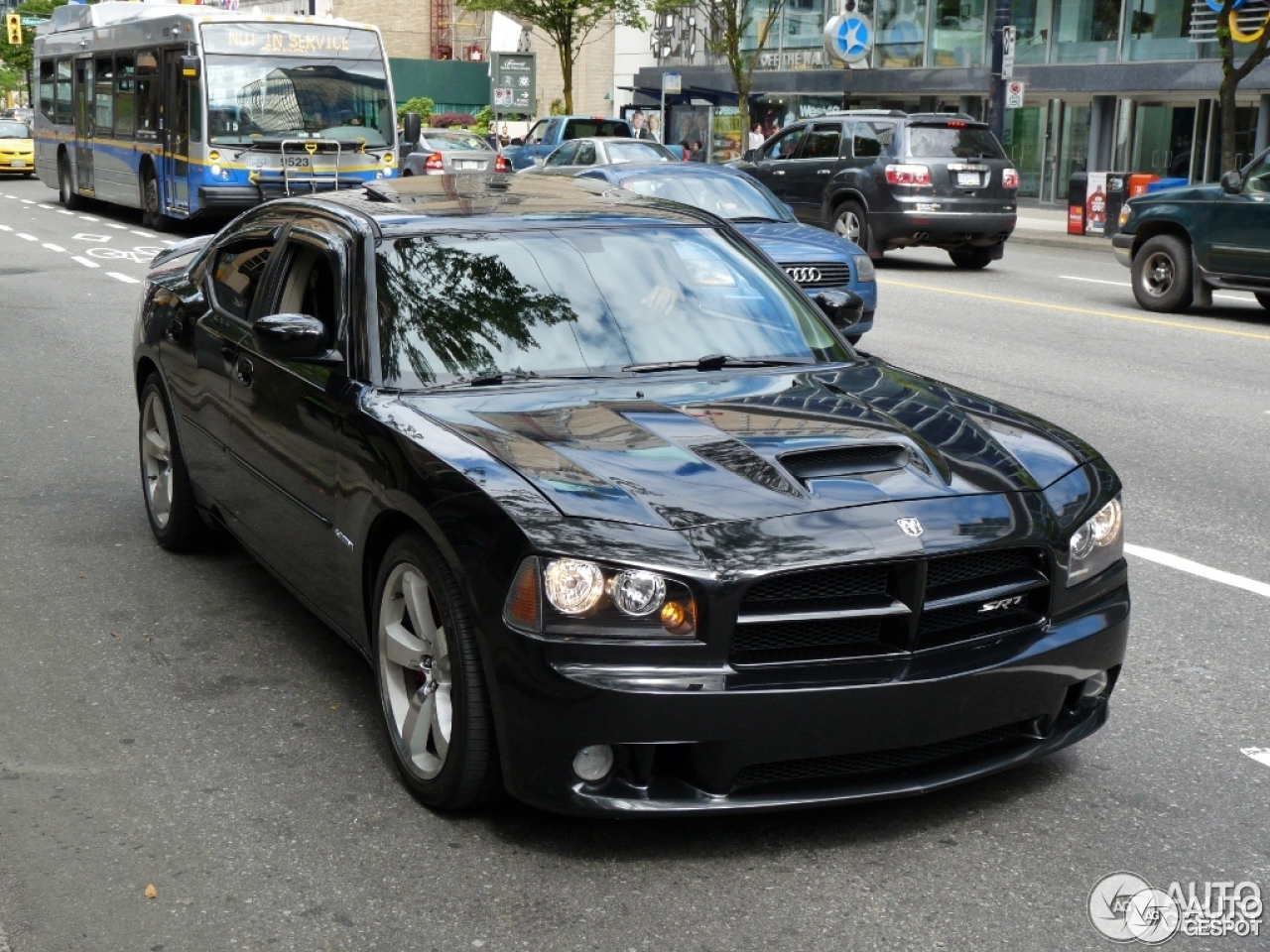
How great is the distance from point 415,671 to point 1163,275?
13.4m

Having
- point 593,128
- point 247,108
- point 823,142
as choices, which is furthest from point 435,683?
point 593,128

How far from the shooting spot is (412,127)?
23.3 metres

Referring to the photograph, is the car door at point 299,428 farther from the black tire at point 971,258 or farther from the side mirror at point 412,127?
the side mirror at point 412,127

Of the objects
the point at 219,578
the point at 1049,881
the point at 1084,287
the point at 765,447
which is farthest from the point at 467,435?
the point at 1084,287

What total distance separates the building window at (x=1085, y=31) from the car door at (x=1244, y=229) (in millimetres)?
19636

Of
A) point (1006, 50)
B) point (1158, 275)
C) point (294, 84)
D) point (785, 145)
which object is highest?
point (1006, 50)

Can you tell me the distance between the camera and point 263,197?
22.3 meters

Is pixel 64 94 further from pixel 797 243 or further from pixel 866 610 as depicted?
pixel 866 610

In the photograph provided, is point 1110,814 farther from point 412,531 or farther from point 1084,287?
point 1084,287

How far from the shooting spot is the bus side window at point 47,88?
30656 millimetres

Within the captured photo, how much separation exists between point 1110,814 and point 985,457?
95 cm

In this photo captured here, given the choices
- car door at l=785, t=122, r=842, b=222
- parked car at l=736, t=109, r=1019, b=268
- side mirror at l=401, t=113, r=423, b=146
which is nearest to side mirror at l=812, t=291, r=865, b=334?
parked car at l=736, t=109, r=1019, b=268

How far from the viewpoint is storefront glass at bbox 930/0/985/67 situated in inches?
1458

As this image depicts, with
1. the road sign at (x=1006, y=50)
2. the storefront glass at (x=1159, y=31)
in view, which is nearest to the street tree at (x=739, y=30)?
the storefront glass at (x=1159, y=31)
